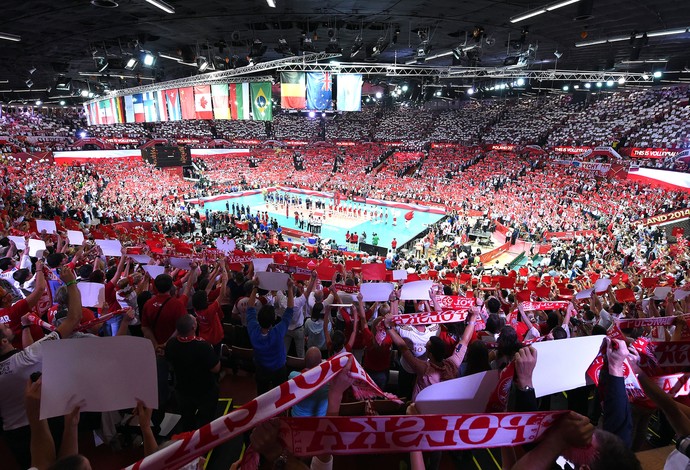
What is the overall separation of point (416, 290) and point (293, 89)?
11155 mm

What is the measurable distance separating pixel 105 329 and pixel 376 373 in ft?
11.9

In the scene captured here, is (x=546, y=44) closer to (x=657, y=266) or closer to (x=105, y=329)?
(x=657, y=266)

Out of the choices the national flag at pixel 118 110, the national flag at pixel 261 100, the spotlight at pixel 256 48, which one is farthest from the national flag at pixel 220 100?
the national flag at pixel 118 110

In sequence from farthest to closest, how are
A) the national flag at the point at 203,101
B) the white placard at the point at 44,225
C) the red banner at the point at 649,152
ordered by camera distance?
1. the red banner at the point at 649,152
2. the national flag at the point at 203,101
3. the white placard at the point at 44,225

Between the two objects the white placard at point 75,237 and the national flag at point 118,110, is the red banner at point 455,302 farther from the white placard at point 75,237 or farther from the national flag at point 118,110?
the national flag at point 118,110

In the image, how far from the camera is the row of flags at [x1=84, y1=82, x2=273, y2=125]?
15.9 m

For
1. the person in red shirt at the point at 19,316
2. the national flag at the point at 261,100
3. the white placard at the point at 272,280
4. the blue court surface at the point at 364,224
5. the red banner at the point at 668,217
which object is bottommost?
the blue court surface at the point at 364,224

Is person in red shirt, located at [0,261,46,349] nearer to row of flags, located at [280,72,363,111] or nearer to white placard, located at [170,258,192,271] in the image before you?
white placard, located at [170,258,192,271]

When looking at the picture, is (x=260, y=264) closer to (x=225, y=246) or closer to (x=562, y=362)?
(x=225, y=246)

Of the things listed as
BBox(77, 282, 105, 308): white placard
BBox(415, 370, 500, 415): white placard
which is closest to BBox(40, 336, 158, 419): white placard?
BBox(415, 370, 500, 415): white placard

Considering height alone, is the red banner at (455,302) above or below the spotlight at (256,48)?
below

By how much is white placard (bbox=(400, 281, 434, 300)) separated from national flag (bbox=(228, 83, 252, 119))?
42.4 feet

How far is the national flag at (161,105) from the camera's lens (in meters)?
18.5

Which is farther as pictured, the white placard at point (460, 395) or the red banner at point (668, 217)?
the red banner at point (668, 217)
